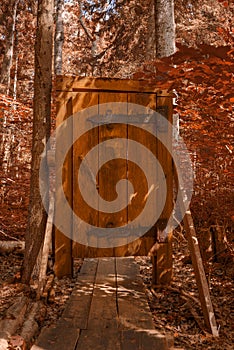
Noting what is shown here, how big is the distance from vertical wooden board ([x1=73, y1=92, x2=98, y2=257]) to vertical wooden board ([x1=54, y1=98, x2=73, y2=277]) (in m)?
0.06

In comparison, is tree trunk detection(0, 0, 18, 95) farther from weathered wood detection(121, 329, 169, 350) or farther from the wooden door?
weathered wood detection(121, 329, 169, 350)

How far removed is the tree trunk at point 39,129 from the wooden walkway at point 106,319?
0.72 m

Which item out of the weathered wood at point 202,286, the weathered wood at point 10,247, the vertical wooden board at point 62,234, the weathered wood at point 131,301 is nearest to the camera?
the weathered wood at point 131,301

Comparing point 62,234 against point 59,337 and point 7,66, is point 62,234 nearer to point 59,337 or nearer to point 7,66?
point 59,337

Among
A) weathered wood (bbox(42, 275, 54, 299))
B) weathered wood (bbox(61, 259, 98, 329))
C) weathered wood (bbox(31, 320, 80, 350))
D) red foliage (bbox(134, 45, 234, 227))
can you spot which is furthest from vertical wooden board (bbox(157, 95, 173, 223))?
weathered wood (bbox(31, 320, 80, 350))

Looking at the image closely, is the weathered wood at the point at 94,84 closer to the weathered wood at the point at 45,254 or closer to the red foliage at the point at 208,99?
the red foliage at the point at 208,99

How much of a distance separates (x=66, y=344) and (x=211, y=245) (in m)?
3.67

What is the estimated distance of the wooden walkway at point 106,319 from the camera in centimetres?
284

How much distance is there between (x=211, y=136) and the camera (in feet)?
19.8

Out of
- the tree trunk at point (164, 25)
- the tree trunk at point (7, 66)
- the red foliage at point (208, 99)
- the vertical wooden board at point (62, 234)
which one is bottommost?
the vertical wooden board at point (62, 234)

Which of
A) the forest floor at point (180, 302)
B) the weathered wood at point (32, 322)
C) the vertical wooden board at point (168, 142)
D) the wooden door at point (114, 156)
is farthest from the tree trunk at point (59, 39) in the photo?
the weathered wood at point (32, 322)

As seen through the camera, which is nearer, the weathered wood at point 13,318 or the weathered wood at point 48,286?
the weathered wood at point 13,318

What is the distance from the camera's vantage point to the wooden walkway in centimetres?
284

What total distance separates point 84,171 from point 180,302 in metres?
1.89
